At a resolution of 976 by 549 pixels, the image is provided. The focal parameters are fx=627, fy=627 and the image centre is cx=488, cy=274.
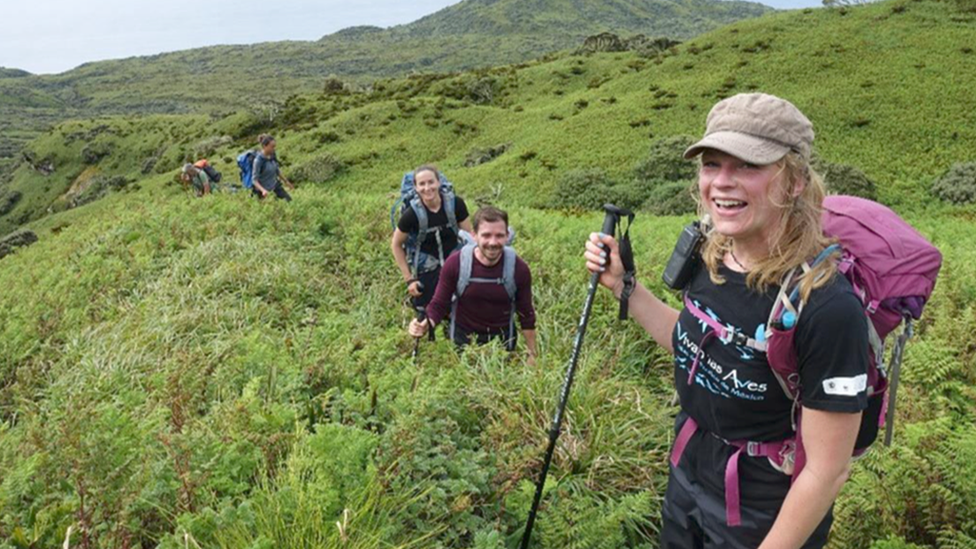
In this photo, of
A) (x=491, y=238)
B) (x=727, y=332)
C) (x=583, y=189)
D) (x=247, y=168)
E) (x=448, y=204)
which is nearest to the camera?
(x=727, y=332)

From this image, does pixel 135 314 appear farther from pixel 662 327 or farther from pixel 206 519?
pixel 662 327

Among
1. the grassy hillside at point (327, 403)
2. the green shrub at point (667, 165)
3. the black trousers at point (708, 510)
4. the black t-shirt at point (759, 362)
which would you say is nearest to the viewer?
the black t-shirt at point (759, 362)

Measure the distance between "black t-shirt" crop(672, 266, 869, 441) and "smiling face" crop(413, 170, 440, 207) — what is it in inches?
179

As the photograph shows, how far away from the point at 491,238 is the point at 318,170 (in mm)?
32044

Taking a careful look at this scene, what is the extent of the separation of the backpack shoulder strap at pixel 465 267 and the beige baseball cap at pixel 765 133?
3.60 meters

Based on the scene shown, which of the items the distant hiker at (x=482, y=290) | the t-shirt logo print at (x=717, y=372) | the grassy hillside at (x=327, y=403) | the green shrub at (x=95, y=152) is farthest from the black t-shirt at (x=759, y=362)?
the green shrub at (x=95, y=152)

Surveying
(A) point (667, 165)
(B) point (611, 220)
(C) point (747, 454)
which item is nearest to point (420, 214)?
(B) point (611, 220)

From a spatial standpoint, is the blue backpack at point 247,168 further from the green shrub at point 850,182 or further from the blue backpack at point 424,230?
the green shrub at point 850,182

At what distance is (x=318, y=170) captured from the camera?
35312 mm

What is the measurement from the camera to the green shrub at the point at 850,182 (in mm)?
21719

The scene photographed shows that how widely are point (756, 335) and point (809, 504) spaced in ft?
1.73

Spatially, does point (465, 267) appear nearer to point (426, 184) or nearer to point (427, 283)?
point (426, 184)

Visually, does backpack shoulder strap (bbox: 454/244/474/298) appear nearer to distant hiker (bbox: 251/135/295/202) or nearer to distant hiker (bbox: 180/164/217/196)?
distant hiker (bbox: 251/135/295/202)

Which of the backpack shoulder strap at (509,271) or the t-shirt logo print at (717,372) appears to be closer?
the t-shirt logo print at (717,372)
